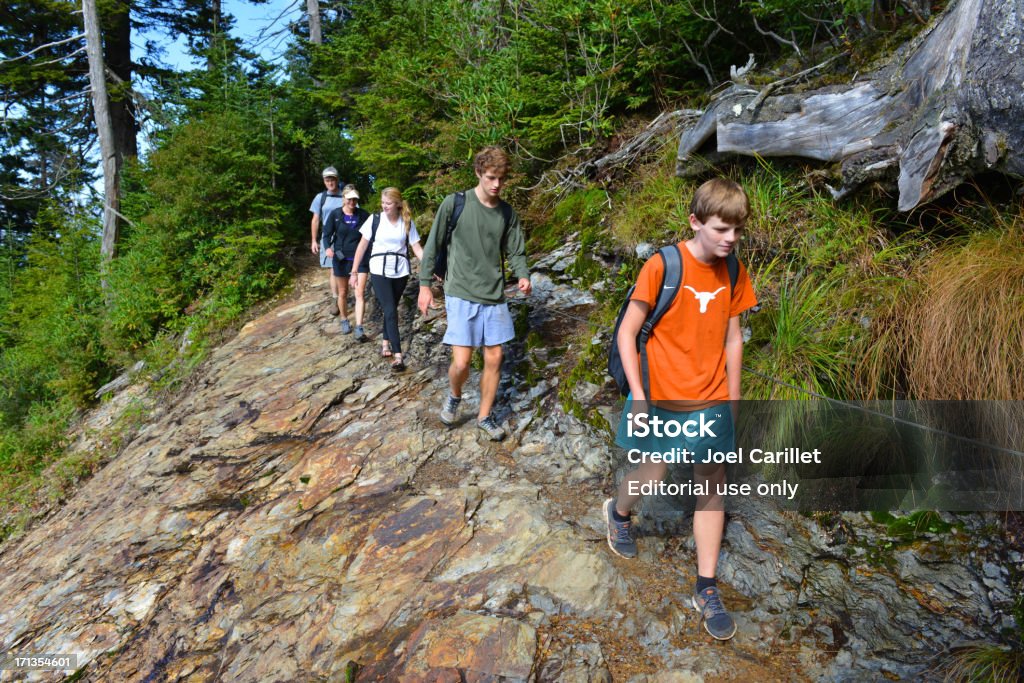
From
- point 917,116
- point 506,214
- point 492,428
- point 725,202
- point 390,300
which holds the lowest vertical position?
point 492,428

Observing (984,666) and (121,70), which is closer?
(984,666)

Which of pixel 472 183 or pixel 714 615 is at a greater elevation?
pixel 472 183

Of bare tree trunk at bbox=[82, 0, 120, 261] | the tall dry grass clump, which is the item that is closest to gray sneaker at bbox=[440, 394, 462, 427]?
the tall dry grass clump

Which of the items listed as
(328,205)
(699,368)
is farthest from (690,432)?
(328,205)

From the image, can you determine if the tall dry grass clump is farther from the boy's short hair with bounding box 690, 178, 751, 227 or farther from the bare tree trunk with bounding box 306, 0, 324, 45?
the bare tree trunk with bounding box 306, 0, 324, 45

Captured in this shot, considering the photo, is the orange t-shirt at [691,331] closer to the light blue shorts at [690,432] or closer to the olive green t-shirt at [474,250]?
the light blue shorts at [690,432]

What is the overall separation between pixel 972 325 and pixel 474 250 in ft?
10.8

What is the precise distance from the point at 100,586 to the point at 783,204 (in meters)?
6.34

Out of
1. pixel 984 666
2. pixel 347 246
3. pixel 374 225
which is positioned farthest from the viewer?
pixel 347 246

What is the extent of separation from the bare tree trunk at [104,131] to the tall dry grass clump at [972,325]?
1549 centimetres

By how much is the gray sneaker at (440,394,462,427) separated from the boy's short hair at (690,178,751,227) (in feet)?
10.1

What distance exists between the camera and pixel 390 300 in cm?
650

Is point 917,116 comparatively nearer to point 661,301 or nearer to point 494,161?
point 661,301

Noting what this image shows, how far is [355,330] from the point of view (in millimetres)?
7629
